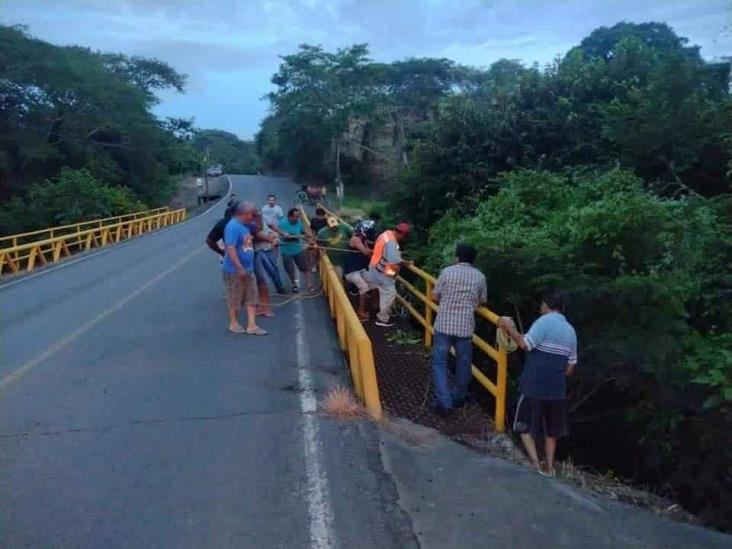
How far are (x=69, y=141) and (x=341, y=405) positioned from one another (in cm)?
4361

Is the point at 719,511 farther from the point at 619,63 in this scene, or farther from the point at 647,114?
the point at 619,63

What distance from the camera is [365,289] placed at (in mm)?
10750

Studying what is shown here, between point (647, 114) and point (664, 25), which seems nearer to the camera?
point (647, 114)

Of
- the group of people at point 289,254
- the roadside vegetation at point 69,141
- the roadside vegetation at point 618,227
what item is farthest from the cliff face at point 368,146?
the group of people at point 289,254

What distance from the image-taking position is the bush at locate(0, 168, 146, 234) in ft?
118

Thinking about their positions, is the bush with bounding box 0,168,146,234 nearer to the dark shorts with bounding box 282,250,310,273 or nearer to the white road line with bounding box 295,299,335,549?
Result: the dark shorts with bounding box 282,250,310,273

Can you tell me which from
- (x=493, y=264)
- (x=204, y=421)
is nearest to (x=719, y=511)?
(x=493, y=264)

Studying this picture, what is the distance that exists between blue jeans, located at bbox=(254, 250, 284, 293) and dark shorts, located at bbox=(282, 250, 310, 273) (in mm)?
453

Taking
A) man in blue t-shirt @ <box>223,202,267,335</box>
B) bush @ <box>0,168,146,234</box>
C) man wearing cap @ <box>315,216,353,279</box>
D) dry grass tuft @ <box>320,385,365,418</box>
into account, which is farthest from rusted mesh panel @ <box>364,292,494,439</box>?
bush @ <box>0,168,146,234</box>

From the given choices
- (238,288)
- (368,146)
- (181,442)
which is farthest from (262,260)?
(368,146)

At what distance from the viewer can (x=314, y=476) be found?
5316 mm

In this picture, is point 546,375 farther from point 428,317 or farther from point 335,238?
point 335,238

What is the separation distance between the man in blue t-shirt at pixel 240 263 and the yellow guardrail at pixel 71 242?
11012mm

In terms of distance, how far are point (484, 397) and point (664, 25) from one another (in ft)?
203
